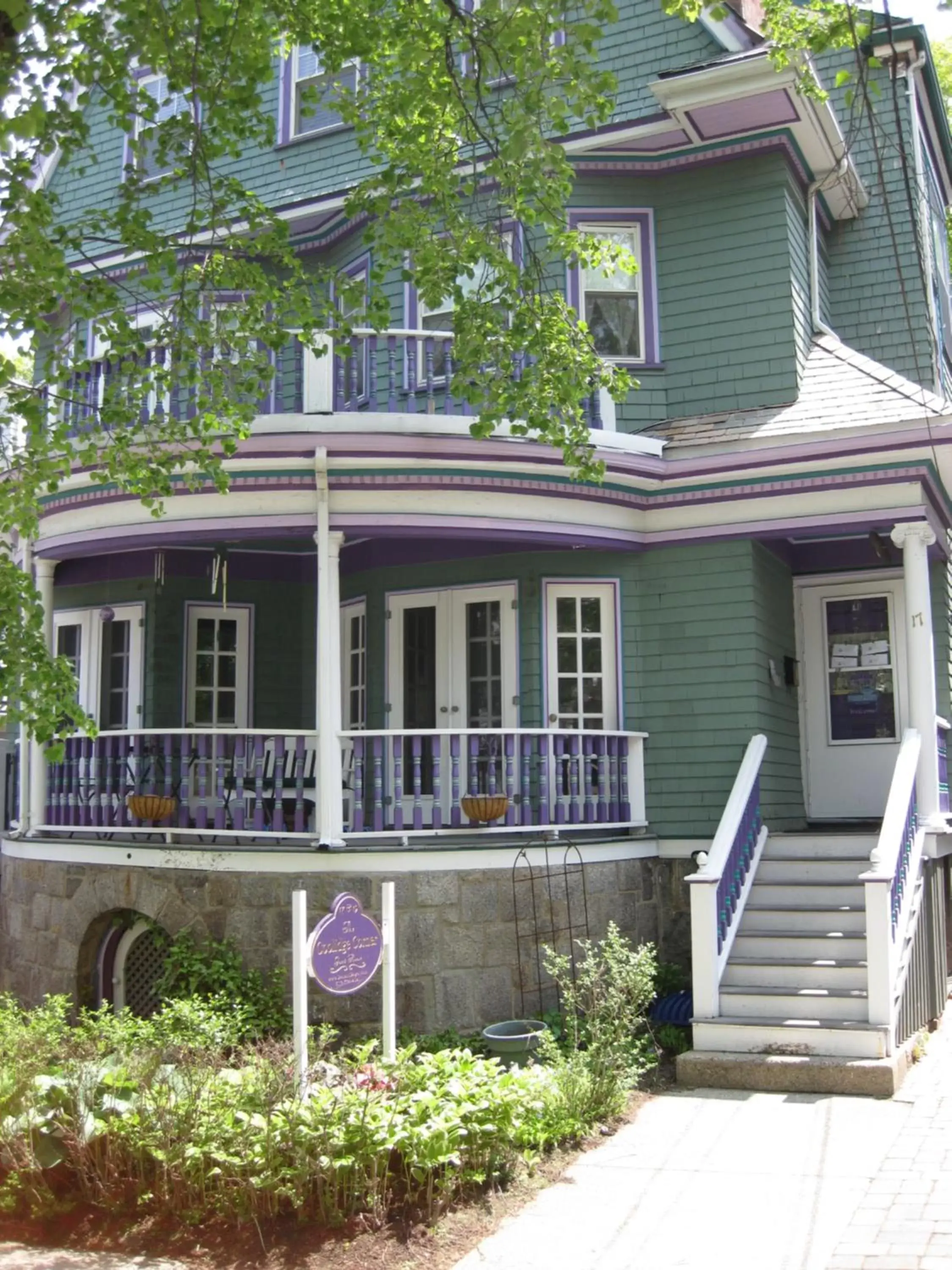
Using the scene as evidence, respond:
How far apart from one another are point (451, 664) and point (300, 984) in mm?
5551

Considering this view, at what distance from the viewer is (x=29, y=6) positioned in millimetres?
6734

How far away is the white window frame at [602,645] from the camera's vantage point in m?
11.6

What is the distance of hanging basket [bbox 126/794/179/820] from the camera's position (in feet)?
34.8

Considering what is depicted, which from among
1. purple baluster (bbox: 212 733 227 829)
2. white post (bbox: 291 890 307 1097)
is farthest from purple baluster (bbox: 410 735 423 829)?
white post (bbox: 291 890 307 1097)

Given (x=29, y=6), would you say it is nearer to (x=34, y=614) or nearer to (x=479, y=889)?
(x=34, y=614)

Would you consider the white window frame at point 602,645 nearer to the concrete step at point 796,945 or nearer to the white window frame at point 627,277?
the white window frame at point 627,277

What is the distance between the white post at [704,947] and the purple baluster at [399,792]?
7.60 feet

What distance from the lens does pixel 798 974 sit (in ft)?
30.2

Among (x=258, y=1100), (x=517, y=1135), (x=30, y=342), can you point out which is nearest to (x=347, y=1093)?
(x=258, y=1100)

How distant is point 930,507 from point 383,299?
495 cm

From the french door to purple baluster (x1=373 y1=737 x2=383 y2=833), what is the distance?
0.94 m

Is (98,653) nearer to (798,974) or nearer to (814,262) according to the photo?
(798,974)

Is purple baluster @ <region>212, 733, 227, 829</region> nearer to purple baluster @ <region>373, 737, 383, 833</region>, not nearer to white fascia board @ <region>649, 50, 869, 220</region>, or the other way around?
purple baluster @ <region>373, 737, 383, 833</region>

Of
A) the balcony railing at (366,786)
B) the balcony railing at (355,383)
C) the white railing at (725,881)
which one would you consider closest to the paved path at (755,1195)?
the white railing at (725,881)
